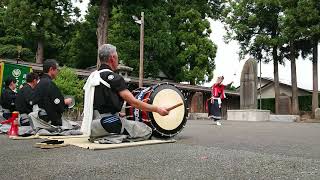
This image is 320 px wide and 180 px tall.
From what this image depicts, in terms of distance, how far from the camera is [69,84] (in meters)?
→ 18.1

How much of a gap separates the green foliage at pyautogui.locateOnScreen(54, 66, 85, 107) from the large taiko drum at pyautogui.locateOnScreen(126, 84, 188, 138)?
12.5 meters

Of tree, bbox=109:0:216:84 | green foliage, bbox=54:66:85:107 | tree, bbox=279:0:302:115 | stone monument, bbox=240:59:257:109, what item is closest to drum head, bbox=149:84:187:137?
stone monument, bbox=240:59:257:109

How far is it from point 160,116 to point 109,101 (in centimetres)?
106

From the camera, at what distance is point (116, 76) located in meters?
4.63

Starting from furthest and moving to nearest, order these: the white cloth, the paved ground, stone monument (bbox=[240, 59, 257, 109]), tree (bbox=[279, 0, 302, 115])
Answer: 1. tree (bbox=[279, 0, 302, 115])
2. stone monument (bbox=[240, 59, 257, 109])
3. the white cloth
4. the paved ground

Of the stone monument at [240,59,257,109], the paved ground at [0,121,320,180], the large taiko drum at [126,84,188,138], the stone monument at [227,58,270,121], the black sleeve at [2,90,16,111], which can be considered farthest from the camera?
the stone monument at [240,59,257,109]

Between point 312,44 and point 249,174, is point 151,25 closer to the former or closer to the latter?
point 312,44

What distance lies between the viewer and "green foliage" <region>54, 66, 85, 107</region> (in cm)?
1778

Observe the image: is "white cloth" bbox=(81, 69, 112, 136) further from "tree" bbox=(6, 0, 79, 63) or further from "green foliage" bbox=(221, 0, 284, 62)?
"green foliage" bbox=(221, 0, 284, 62)

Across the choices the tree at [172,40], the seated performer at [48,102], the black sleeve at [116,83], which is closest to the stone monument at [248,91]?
the tree at [172,40]

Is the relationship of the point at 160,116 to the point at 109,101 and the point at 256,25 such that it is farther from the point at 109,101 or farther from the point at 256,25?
the point at 256,25

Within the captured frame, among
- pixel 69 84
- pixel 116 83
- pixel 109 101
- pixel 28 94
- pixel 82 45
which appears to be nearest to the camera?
pixel 116 83

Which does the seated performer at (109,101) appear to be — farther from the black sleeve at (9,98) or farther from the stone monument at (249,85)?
the stone monument at (249,85)

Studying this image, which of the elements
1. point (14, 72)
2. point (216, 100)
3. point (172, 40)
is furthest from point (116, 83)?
point (172, 40)
